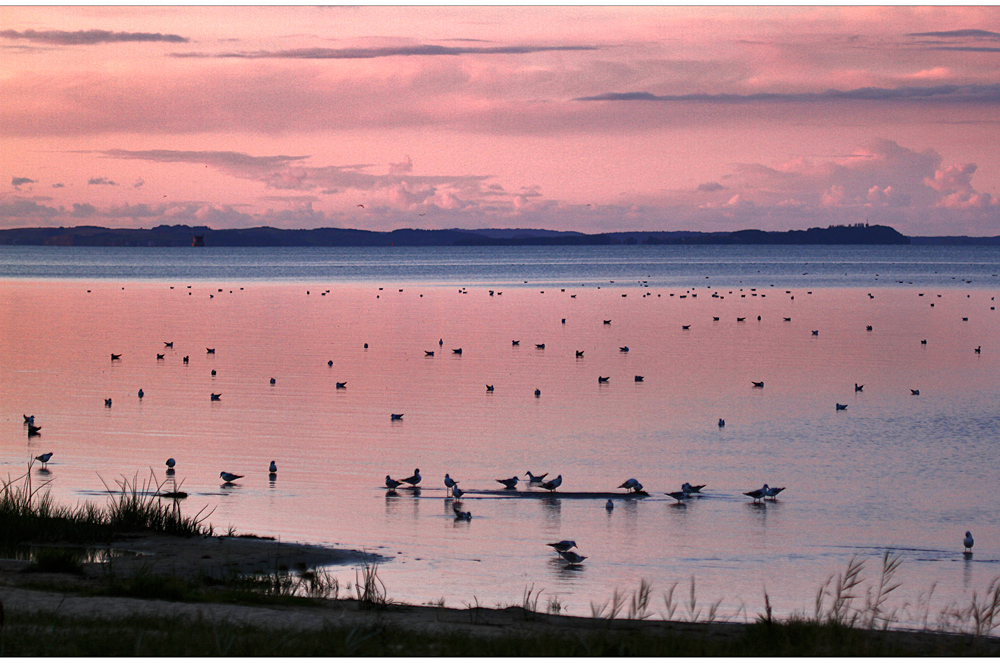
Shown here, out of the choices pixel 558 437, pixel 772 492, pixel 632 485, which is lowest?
pixel 772 492

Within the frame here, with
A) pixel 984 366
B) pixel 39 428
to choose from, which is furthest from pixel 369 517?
pixel 984 366

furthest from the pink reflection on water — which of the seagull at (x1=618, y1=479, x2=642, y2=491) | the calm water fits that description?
the seagull at (x1=618, y1=479, x2=642, y2=491)

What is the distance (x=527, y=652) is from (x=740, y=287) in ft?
283

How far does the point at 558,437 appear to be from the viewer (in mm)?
26266

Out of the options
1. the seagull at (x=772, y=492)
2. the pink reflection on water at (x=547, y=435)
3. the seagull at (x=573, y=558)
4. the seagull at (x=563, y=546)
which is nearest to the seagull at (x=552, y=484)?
the pink reflection on water at (x=547, y=435)

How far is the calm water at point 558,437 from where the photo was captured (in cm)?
1673

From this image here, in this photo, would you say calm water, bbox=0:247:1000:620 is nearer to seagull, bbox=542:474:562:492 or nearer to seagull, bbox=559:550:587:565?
seagull, bbox=559:550:587:565

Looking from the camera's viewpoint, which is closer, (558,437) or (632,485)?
(632,485)

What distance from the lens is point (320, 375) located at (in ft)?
122

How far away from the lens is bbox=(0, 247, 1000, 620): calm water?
16734mm

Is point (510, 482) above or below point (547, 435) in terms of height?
below

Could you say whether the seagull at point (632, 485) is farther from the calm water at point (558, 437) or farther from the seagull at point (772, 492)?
the seagull at point (772, 492)

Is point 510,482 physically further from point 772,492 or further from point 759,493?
point 772,492

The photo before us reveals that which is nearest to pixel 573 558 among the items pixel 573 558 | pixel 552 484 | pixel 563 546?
pixel 573 558
